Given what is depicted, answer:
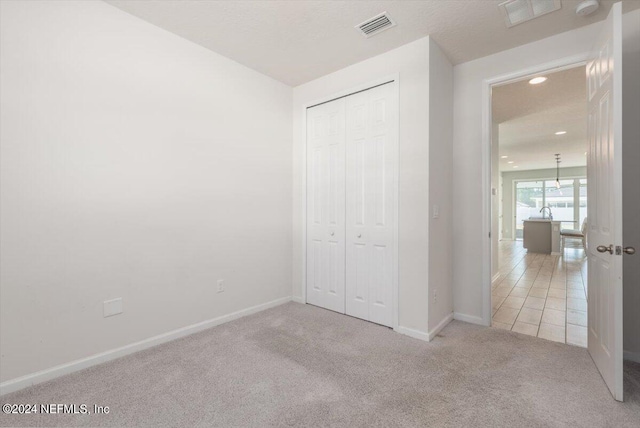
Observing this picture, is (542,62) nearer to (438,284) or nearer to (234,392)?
(438,284)

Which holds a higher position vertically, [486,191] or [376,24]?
[376,24]

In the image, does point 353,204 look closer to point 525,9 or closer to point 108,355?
point 525,9

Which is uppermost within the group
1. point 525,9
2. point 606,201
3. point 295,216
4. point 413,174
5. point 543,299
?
point 525,9

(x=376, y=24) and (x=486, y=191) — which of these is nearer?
(x=376, y=24)

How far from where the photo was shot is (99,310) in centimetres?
220

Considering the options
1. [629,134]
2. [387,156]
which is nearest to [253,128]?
[387,156]

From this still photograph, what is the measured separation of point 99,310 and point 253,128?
218 centimetres

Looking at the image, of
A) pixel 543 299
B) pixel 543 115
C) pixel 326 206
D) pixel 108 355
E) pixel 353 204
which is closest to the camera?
pixel 108 355

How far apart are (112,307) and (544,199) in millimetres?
13505

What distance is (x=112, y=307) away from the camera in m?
2.26

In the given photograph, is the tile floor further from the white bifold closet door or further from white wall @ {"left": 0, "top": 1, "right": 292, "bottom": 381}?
white wall @ {"left": 0, "top": 1, "right": 292, "bottom": 381}

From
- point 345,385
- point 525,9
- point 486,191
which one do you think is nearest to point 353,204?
point 486,191

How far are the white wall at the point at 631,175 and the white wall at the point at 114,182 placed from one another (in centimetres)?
324

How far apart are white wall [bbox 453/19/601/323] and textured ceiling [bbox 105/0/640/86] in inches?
6.1
